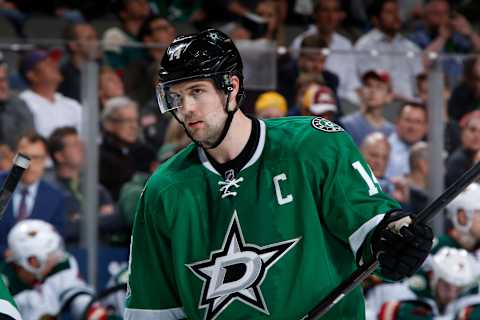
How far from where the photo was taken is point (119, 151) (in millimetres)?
6758

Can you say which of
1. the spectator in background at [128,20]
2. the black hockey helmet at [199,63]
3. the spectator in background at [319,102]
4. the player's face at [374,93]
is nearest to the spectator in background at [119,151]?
the spectator in background at [128,20]

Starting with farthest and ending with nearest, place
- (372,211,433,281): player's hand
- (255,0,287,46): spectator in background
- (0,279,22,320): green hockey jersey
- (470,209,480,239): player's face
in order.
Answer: (255,0,287,46): spectator in background
(470,209,480,239): player's face
(0,279,22,320): green hockey jersey
(372,211,433,281): player's hand

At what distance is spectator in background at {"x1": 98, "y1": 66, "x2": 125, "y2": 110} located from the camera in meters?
6.73

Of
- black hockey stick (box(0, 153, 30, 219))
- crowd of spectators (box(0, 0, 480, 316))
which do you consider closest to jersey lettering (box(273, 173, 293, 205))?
black hockey stick (box(0, 153, 30, 219))

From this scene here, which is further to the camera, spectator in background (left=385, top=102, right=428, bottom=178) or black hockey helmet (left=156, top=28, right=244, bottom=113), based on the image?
spectator in background (left=385, top=102, right=428, bottom=178)

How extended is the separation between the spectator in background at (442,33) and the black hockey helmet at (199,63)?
5.15m

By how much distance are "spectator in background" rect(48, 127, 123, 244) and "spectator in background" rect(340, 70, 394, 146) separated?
51.6 inches

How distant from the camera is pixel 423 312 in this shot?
668 centimetres

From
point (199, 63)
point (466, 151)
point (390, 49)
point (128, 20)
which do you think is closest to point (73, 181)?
point (128, 20)

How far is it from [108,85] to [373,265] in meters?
3.60

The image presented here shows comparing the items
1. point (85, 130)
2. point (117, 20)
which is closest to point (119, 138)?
point (85, 130)

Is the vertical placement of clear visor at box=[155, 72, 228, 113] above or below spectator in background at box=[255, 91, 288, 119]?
above

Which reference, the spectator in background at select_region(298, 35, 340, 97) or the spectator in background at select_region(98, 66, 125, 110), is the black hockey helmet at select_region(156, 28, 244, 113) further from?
the spectator in background at select_region(298, 35, 340, 97)

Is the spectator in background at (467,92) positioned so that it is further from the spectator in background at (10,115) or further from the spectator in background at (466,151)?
the spectator in background at (10,115)
